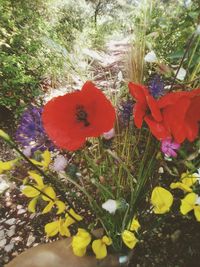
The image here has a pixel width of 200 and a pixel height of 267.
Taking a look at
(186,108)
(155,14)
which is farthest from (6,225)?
(155,14)

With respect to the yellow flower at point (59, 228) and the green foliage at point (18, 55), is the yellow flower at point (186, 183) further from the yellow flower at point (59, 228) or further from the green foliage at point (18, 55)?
the green foliage at point (18, 55)

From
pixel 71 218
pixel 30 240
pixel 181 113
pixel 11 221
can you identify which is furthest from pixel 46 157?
pixel 11 221

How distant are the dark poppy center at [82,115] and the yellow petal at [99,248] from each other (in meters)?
0.39

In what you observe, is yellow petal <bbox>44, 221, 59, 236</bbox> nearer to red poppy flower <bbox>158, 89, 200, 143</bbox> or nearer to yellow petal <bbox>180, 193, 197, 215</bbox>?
yellow petal <bbox>180, 193, 197, 215</bbox>

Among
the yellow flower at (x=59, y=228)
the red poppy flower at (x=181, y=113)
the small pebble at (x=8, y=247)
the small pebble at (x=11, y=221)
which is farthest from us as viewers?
the small pebble at (x=11, y=221)

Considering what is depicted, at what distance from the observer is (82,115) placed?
0.77m

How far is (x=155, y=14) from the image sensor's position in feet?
9.39

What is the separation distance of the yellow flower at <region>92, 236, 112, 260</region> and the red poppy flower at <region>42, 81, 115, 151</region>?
1.24 ft

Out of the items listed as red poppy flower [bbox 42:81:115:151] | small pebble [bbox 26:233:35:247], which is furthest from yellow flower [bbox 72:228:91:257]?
small pebble [bbox 26:233:35:247]

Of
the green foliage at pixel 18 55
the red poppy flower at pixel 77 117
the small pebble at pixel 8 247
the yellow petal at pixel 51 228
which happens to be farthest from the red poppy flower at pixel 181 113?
the green foliage at pixel 18 55

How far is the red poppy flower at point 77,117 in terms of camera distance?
0.73 metres

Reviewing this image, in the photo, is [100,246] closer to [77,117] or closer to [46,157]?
[46,157]

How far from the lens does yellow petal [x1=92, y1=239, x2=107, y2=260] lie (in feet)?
3.28

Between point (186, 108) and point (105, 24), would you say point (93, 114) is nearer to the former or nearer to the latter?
point (186, 108)
